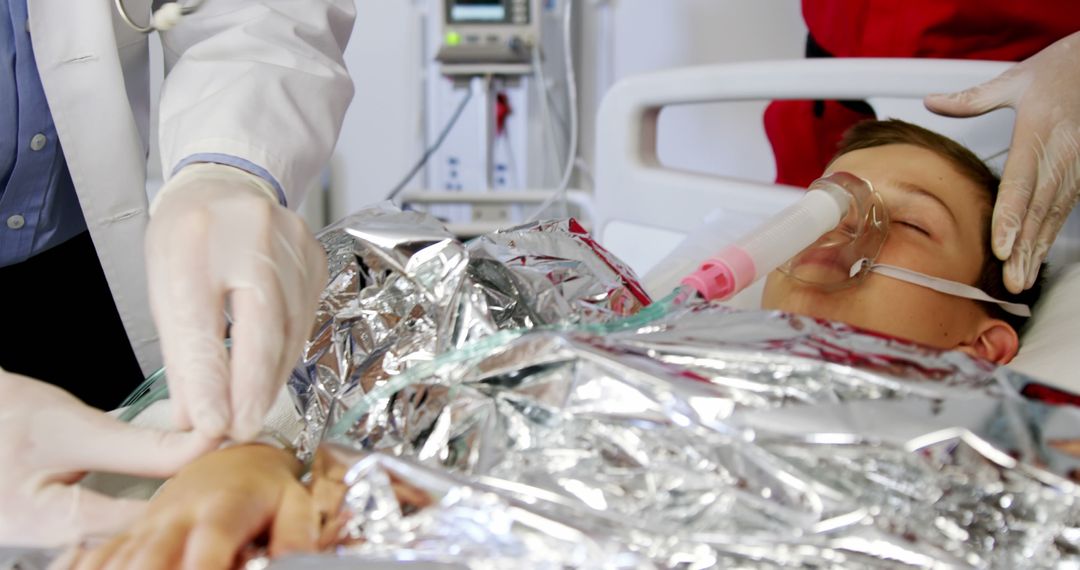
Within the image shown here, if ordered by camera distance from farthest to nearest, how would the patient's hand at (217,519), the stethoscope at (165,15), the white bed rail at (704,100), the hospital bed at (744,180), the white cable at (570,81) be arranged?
the white cable at (570,81), the white bed rail at (704,100), the hospital bed at (744,180), the stethoscope at (165,15), the patient's hand at (217,519)

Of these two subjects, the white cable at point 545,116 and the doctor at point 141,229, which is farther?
the white cable at point 545,116

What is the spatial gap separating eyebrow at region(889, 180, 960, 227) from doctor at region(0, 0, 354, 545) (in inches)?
27.5

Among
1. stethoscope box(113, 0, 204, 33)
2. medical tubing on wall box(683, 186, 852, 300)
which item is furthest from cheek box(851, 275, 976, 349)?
stethoscope box(113, 0, 204, 33)

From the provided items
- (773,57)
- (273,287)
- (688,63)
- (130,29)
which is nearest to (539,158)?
(688,63)

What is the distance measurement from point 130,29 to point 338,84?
12.5 inches

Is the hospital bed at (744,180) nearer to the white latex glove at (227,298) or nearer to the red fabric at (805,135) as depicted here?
the red fabric at (805,135)

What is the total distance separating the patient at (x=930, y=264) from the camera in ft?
3.40

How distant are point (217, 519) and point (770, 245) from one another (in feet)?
2.04

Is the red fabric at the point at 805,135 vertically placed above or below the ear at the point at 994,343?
above

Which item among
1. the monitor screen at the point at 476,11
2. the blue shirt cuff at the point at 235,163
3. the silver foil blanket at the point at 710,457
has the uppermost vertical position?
the monitor screen at the point at 476,11

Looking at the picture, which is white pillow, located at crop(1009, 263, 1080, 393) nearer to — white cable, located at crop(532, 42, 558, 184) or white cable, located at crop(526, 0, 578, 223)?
white cable, located at crop(526, 0, 578, 223)

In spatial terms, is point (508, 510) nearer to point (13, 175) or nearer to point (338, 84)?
point (338, 84)

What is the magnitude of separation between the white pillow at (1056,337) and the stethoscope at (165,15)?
1.03 m

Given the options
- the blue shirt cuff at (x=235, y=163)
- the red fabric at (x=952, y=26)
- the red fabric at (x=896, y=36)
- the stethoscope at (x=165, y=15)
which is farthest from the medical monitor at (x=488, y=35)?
the blue shirt cuff at (x=235, y=163)
